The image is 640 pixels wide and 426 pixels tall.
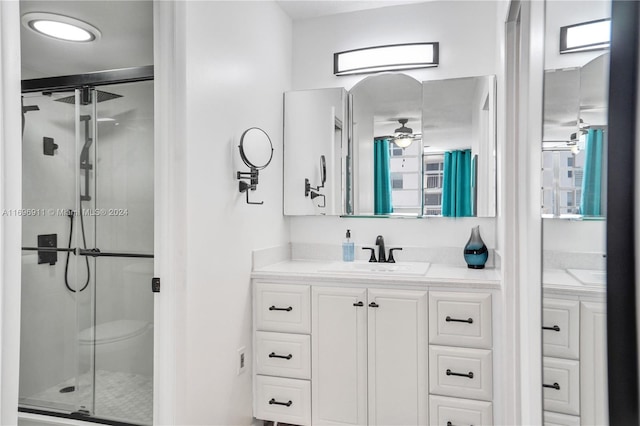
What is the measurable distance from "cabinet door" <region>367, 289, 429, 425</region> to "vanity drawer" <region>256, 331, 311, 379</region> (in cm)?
36

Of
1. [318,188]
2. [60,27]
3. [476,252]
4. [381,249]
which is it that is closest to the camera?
[60,27]

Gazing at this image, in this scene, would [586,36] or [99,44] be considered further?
[99,44]

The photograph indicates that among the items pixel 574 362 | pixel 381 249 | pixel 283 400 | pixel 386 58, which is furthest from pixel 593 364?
pixel 386 58

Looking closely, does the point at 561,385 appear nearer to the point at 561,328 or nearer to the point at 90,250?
the point at 561,328

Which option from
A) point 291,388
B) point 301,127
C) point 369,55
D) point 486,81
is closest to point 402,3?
point 369,55

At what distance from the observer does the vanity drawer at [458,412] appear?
6.83 feet

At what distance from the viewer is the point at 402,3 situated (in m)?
2.78

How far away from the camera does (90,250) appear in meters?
2.27

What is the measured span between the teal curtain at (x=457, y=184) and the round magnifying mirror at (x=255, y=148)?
1.11 metres

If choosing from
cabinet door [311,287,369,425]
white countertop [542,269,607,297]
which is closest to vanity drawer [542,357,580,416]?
white countertop [542,269,607,297]

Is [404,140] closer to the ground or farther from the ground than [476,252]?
farther from the ground

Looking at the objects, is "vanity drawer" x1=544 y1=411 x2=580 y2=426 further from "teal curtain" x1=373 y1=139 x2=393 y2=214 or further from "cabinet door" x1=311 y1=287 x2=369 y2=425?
"teal curtain" x1=373 y1=139 x2=393 y2=214

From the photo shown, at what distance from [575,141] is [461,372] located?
170 cm

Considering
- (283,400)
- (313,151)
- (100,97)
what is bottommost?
(283,400)
